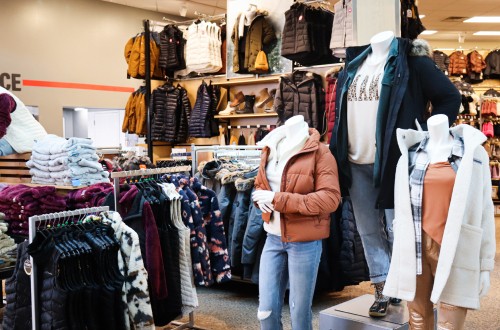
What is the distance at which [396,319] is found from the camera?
10.1 ft

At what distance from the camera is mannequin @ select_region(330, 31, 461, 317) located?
2789 millimetres

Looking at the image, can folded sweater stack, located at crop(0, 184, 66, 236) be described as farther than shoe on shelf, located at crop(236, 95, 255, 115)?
No

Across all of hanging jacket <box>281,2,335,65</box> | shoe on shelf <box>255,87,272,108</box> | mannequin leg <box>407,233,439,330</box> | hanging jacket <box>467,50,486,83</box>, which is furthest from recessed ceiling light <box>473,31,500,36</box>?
mannequin leg <box>407,233,439,330</box>

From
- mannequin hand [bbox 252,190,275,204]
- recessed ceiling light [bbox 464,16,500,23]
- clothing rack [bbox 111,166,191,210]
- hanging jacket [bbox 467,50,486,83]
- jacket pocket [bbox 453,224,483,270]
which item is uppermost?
recessed ceiling light [bbox 464,16,500,23]

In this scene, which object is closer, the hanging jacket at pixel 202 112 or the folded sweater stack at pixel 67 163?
the folded sweater stack at pixel 67 163

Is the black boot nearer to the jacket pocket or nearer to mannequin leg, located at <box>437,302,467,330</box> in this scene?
mannequin leg, located at <box>437,302,467,330</box>

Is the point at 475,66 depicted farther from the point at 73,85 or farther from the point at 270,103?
the point at 73,85

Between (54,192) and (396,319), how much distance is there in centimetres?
242

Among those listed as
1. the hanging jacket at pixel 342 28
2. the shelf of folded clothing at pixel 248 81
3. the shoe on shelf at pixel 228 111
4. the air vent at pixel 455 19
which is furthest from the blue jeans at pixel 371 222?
the air vent at pixel 455 19

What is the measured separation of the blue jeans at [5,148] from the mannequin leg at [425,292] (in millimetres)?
3231

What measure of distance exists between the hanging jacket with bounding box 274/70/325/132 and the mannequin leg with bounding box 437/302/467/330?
4042mm

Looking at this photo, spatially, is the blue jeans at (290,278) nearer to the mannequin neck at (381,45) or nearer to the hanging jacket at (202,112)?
the mannequin neck at (381,45)

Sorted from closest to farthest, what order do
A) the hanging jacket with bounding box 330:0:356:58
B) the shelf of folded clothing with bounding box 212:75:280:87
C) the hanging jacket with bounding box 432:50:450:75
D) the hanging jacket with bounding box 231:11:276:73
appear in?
the hanging jacket with bounding box 330:0:356:58 < the hanging jacket with bounding box 231:11:276:73 < the shelf of folded clothing with bounding box 212:75:280:87 < the hanging jacket with bounding box 432:50:450:75

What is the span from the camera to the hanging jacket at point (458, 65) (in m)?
11.3
